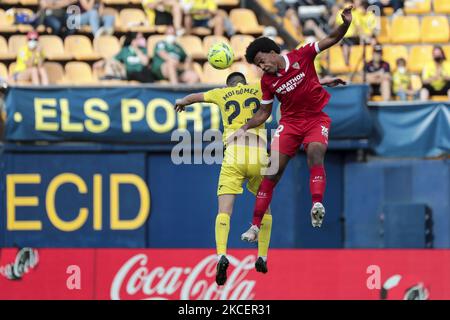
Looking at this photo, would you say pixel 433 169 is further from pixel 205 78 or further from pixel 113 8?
pixel 113 8

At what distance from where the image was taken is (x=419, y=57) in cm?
2455

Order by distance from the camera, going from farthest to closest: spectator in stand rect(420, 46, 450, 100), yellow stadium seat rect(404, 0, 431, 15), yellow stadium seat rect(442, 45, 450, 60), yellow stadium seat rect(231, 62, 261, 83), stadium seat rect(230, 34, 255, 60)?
yellow stadium seat rect(404, 0, 431, 15) → yellow stadium seat rect(442, 45, 450, 60) → stadium seat rect(230, 34, 255, 60) → spectator in stand rect(420, 46, 450, 100) → yellow stadium seat rect(231, 62, 261, 83)

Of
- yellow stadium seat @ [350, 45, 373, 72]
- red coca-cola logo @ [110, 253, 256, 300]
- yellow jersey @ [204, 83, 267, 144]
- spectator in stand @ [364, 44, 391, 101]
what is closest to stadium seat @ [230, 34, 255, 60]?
yellow stadium seat @ [350, 45, 373, 72]

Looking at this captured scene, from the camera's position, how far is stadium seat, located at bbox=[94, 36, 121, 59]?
23.9 m

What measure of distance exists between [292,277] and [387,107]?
16.1ft

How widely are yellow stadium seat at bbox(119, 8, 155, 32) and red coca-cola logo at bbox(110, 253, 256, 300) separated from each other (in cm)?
609

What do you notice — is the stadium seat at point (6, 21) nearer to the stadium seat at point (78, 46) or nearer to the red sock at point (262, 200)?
the stadium seat at point (78, 46)

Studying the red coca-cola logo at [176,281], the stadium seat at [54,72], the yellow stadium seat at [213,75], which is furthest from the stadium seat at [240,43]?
the red coca-cola logo at [176,281]

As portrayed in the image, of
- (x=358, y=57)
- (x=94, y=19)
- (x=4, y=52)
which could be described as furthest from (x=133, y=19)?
(x=358, y=57)

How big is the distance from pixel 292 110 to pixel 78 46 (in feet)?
32.4

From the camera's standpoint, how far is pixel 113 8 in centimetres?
2461

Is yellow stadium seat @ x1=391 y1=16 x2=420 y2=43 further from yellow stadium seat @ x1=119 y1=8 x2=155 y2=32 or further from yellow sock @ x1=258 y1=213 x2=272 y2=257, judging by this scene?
yellow sock @ x1=258 y1=213 x2=272 y2=257

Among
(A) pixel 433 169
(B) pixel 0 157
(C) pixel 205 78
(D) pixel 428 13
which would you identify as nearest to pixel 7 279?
(B) pixel 0 157

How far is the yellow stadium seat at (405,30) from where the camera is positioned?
25.1 meters
